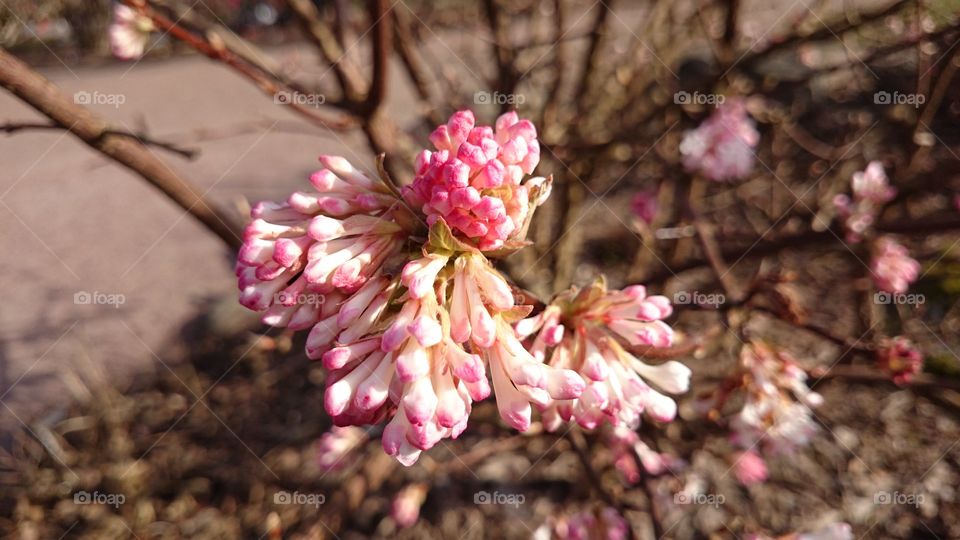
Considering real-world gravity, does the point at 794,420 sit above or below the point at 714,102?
below

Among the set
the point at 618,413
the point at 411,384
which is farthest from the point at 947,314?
the point at 411,384

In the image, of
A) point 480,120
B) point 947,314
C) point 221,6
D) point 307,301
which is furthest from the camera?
point 221,6

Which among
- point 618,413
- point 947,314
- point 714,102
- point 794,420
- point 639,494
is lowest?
point 947,314

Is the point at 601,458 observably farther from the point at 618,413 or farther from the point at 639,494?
the point at 618,413

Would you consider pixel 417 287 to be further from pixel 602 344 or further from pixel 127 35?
pixel 127 35

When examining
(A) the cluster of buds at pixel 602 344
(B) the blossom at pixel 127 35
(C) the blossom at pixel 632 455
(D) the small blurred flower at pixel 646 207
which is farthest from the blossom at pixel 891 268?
(B) the blossom at pixel 127 35

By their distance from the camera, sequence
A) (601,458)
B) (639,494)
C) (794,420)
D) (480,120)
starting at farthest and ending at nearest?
(480,120), (639,494), (601,458), (794,420)

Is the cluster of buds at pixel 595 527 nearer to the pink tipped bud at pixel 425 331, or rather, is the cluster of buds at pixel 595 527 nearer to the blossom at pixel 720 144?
the pink tipped bud at pixel 425 331
